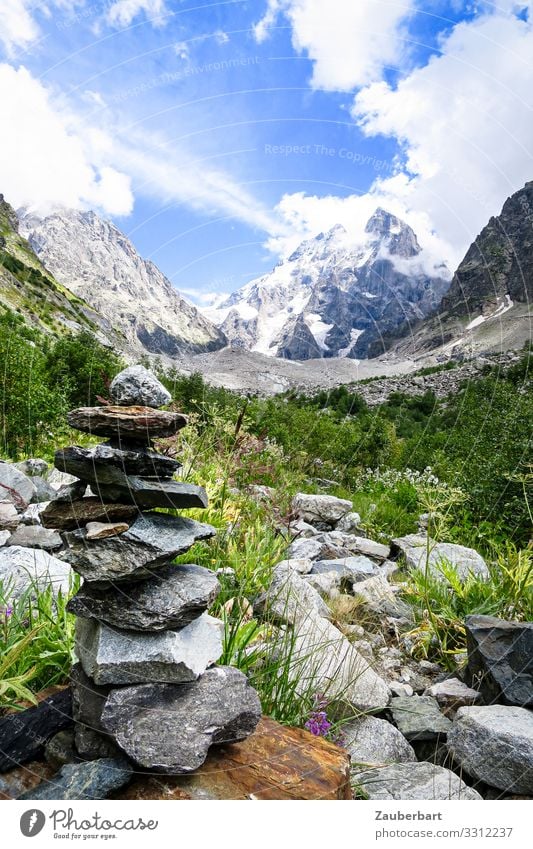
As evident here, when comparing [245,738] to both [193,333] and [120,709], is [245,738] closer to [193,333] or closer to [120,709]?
[120,709]

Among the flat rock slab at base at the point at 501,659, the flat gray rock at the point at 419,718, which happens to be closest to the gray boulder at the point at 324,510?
the flat rock slab at base at the point at 501,659

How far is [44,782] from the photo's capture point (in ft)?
7.54

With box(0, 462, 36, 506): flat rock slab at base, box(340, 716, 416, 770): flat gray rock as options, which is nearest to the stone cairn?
box(340, 716, 416, 770): flat gray rock

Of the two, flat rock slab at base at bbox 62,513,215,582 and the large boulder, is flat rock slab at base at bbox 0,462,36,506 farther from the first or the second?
the large boulder

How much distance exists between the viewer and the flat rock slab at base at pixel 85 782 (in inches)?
86.8

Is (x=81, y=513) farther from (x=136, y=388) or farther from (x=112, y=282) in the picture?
(x=112, y=282)

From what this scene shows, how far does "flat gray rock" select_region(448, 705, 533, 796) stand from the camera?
9.96 ft

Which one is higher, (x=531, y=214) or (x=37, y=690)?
(x=531, y=214)

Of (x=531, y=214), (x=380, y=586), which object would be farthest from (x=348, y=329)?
(x=380, y=586)

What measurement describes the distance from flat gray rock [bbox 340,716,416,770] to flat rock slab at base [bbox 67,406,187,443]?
256 centimetres

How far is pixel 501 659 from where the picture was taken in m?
Answer: 3.81

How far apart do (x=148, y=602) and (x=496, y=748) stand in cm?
253

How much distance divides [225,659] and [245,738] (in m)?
0.72
